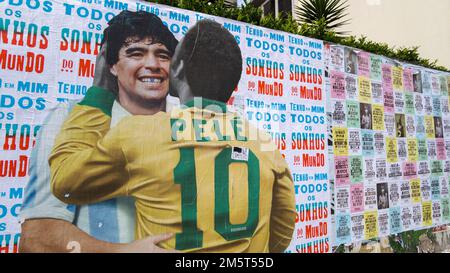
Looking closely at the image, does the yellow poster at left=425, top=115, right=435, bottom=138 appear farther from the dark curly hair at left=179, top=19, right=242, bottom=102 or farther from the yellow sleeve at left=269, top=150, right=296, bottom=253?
the dark curly hair at left=179, top=19, right=242, bottom=102

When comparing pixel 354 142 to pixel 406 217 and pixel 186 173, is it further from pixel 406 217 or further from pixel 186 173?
pixel 186 173

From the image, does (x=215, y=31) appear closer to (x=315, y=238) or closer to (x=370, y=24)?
(x=315, y=238)

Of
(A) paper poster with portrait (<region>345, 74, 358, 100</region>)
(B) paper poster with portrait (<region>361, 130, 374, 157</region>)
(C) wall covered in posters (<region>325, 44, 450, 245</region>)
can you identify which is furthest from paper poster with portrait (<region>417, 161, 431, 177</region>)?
(A) paper poster with portrait (<region>345, 74, 358, 100</region>)

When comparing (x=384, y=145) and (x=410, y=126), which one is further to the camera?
(x=410, y=126)

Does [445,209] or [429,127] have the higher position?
[429,127]

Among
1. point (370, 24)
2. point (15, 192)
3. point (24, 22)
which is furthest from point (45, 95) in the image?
point (370, 24)

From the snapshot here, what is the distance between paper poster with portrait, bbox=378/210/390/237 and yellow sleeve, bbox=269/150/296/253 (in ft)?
5.22

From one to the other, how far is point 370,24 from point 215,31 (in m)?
4.98

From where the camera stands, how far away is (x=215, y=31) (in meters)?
3.32

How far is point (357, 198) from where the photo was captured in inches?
154

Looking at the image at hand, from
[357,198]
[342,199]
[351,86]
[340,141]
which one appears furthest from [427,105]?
[342,199]

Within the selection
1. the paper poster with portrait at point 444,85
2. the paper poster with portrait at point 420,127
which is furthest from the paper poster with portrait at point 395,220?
the paper poster with portrait at point 444,85

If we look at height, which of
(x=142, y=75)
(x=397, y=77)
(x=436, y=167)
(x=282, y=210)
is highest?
(x=397, y=77)

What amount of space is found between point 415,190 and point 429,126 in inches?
48.4
